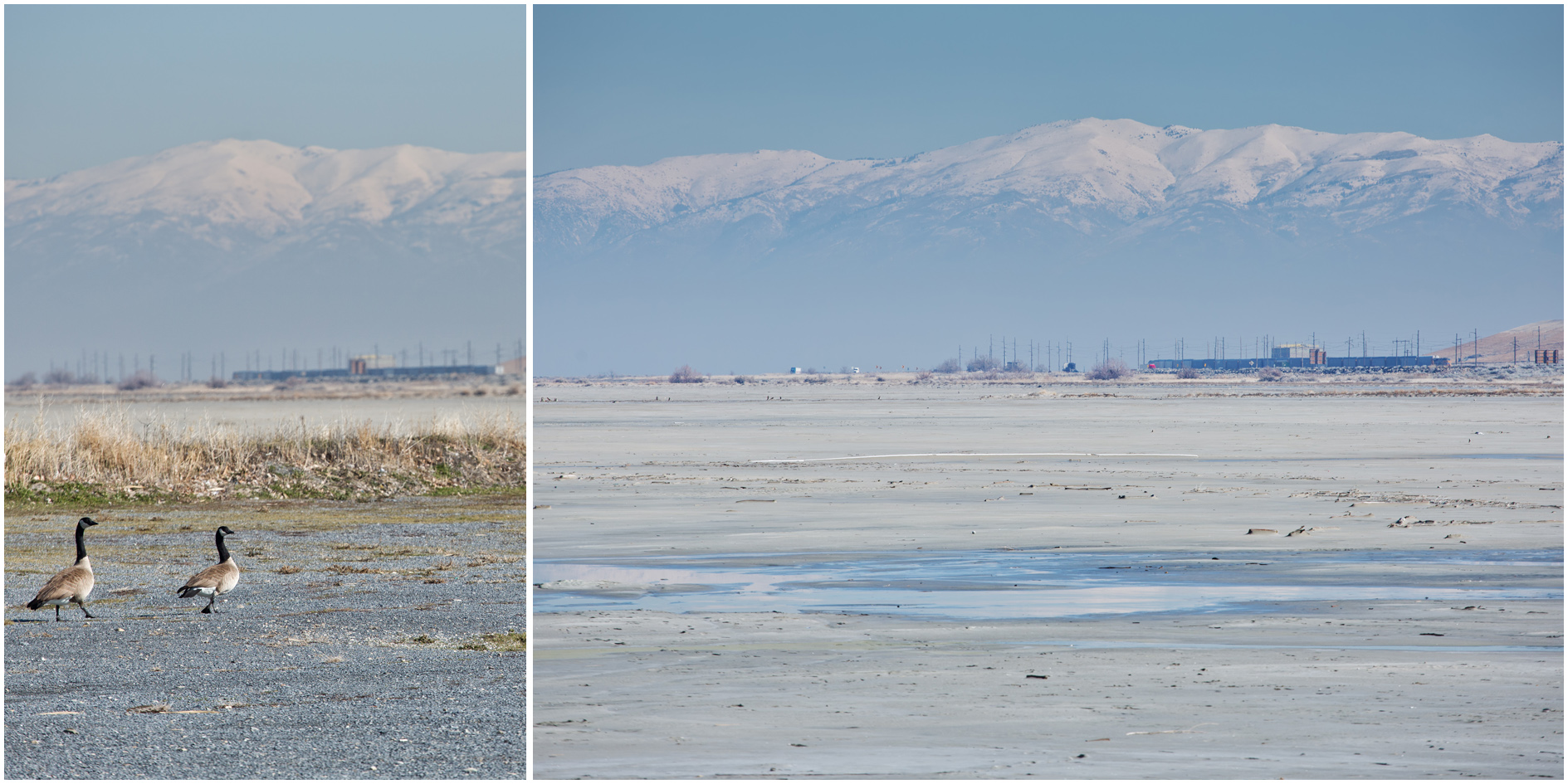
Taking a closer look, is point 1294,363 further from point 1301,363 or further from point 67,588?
point 67,588

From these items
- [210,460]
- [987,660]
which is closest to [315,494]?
[210,460]

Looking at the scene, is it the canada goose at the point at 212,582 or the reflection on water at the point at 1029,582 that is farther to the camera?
the canada goose at the point at 212,582

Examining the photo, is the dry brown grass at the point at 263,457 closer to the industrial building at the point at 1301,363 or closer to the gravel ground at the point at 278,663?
the gravel ground at the point at 278,663

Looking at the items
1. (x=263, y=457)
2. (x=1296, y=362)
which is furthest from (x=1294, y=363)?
(x=263, y=457)

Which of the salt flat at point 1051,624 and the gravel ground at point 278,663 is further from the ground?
the salt flat at point 1051,624

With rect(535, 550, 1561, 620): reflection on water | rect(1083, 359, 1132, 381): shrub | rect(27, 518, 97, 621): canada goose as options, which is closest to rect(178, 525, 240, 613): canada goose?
rect(27, 518, 97, 621): canada goose

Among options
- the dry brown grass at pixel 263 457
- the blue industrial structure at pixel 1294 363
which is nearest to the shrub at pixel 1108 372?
the blue industrial structure at pixel 1294 363

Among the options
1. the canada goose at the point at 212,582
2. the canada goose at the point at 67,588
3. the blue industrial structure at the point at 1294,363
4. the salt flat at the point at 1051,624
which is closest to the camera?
the salt flat at the point at 1051,624
